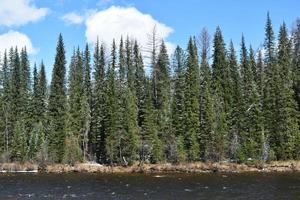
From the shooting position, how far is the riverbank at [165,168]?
78.1 metres

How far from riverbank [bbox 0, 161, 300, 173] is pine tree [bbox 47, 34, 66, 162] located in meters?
4.63

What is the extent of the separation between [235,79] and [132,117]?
23.4m

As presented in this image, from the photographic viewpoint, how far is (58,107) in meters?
98.1

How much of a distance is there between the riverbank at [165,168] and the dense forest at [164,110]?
214 cm

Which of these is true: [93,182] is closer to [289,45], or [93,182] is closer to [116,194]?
[116,194]

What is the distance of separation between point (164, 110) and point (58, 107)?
22.5 metres

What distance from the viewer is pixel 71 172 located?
81.8 meters

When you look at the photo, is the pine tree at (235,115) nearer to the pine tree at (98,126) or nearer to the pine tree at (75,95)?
the pine tree at (98,126)

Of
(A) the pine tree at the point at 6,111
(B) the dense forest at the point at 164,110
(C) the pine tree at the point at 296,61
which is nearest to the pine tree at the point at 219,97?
(B) the dense forest at the point at 164,110

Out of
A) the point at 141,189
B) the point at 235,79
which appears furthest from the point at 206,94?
the point at 141,189

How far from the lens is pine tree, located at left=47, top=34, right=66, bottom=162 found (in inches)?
3570

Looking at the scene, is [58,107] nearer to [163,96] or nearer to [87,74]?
[87,74]

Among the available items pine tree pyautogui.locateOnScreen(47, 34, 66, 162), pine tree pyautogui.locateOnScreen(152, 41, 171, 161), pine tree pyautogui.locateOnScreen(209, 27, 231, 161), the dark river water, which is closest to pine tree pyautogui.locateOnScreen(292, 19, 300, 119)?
pine tree pyautogui.locateOnScreen(209, 27, 231, 161)

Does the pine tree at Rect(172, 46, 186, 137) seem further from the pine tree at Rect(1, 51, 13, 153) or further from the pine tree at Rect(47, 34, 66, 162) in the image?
the pine tree at Rect(1, 51, 13, 153)
